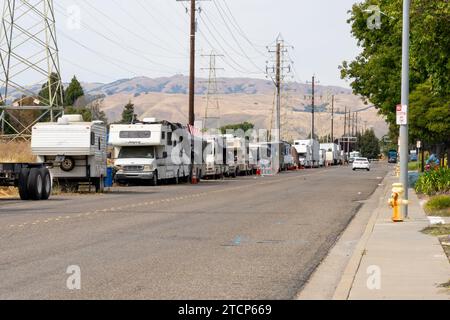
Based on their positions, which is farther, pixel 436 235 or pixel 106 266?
pixel 436 235

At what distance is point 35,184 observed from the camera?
3144 cm

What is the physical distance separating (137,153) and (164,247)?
1211 inches

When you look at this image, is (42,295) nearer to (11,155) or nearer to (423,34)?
(423,34)

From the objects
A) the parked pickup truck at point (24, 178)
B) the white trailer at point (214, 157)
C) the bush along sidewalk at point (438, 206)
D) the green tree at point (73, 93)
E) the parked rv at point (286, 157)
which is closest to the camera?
the bush along sidewalk at point (438, 206)

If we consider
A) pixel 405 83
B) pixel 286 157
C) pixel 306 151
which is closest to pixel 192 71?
pixel 405 83

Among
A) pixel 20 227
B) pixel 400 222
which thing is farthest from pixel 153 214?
pixel 400 222

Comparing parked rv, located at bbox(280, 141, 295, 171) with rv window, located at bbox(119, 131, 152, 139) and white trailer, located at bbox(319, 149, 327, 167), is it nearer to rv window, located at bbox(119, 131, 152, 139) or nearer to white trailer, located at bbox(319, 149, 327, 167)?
white trailer, located at bbox(319, 149, 327, 167)

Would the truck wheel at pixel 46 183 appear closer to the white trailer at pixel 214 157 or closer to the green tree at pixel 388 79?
the green tree at pixel 388 79

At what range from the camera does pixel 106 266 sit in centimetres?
1365

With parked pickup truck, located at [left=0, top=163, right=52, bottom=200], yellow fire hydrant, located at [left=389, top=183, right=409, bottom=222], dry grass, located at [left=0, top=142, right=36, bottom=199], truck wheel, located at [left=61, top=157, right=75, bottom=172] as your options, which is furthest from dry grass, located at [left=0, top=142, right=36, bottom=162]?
yellow fire hydrant, located at [left=389, top=183, right=409, bottom=222]

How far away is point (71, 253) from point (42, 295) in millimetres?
4464

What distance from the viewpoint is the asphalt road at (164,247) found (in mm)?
11656

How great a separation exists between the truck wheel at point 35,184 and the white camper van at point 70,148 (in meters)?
3.86

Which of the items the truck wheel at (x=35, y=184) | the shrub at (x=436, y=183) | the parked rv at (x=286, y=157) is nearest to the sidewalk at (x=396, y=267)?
the shrub at (x=436, y=183)
